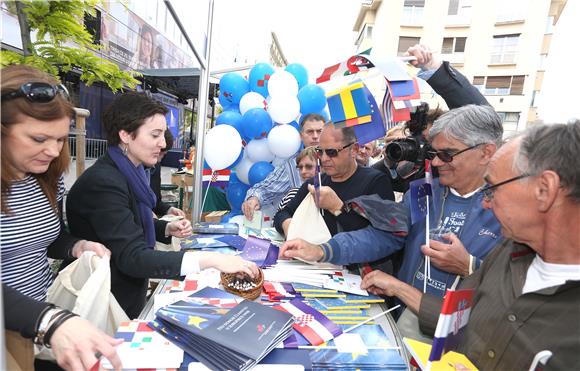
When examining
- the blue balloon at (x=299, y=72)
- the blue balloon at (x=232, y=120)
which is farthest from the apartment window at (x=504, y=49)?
the blue balloon at (x=232, y=120)

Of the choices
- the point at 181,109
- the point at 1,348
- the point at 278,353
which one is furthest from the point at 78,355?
the point at 181,109

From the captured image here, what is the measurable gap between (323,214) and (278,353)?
1217mm

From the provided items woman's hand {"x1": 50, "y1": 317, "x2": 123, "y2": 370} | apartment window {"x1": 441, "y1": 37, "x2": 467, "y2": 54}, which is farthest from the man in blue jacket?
apartment window {"x1": 441, "y1": 37, "x2": 467, "y2": 54}

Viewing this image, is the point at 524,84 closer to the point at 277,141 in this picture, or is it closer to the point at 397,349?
the point at 277,141

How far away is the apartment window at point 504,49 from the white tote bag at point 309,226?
70.4 feet

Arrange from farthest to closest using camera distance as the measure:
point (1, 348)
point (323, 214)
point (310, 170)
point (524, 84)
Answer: point (524, 84), point (310, 170), point (323, 214), point (1, 348)

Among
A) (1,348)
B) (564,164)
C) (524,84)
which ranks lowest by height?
(1,348)

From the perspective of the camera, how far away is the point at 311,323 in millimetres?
1264

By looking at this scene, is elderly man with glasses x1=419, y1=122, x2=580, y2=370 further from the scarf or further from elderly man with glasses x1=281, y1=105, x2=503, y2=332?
the scarf

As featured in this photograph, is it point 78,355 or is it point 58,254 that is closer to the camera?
point 78,355

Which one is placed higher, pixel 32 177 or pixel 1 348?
pixel 32 177

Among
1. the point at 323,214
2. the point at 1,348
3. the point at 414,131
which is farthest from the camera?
the point at 414,131

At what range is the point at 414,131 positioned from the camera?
8.12 ft

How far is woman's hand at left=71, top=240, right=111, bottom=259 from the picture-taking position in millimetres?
1405
